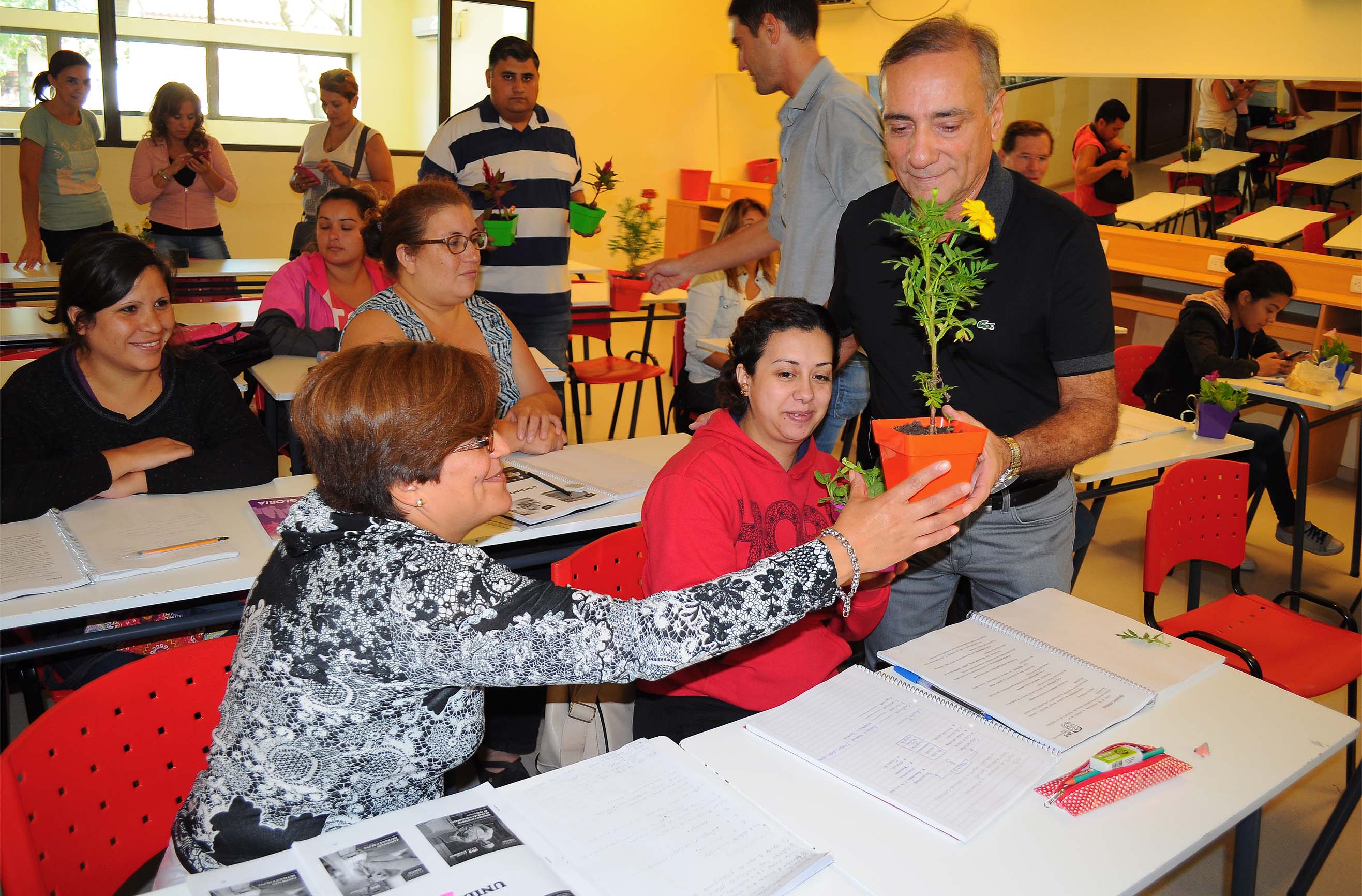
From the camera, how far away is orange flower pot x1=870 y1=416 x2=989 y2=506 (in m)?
1.36

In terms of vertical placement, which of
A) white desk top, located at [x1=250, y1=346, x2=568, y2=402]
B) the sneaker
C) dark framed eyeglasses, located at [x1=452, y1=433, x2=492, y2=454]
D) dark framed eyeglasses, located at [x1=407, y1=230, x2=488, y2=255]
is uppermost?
dark framed eyeglasses, located at [x1=407, y1=230, x2=488, y2=255]

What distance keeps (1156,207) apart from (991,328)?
18.0 feet

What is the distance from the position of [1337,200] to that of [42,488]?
641cm

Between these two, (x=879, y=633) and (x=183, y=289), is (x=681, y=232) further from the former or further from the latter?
(x=879, y=633)

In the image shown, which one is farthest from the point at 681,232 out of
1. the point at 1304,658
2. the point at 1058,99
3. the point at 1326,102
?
the point at 1304,658

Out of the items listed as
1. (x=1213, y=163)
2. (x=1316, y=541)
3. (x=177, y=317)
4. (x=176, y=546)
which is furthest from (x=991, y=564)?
(x=1213, y=163)

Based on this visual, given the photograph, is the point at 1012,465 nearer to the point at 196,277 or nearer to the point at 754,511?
the point at 754,511

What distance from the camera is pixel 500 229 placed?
3.87 metres

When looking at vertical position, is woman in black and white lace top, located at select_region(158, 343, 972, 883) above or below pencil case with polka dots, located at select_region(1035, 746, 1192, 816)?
above

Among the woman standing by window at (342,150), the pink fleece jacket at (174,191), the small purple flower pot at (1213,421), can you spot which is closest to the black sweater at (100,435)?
the woman standing by window at (342,150)

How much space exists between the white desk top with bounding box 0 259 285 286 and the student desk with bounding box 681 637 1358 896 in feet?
13.2

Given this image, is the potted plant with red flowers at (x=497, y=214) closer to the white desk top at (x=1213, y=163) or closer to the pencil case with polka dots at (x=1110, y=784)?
the pencil case with polka dots at (x=1110, y=784)

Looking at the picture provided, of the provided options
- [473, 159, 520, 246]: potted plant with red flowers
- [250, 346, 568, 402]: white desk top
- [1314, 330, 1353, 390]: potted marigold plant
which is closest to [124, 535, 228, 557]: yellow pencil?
[250, 346, 568, 402]: white desk top

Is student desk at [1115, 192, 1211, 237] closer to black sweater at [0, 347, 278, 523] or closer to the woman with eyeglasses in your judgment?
the woman with eyeglasses
